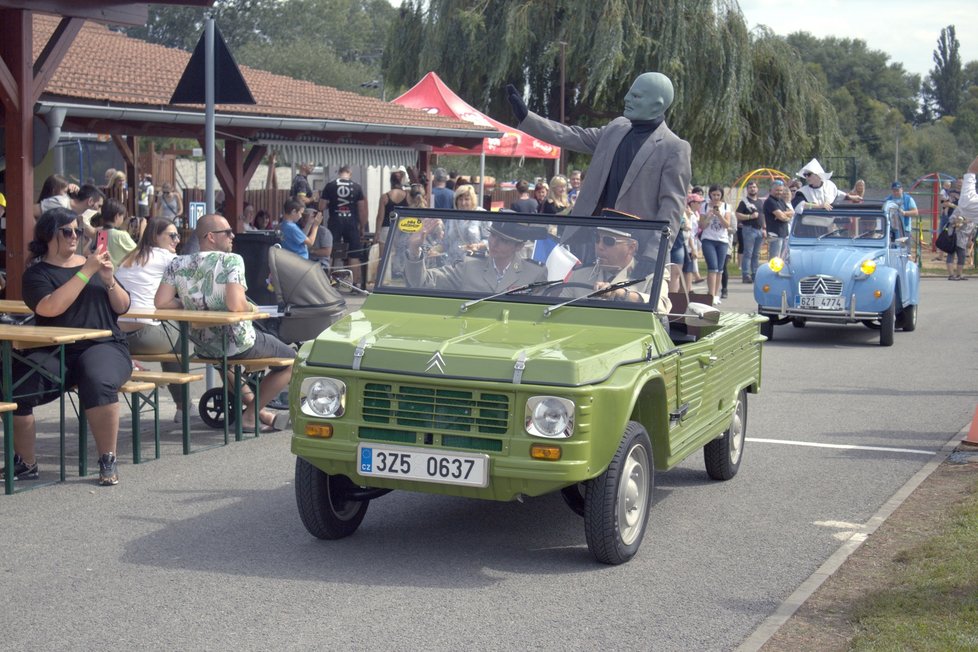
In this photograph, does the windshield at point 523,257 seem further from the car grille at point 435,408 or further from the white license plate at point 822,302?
the white license plate at point 822,302

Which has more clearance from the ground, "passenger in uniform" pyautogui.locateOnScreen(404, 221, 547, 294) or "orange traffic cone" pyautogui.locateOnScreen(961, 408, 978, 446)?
Answer: "passenger in uniform" pyautogui.locateOnScreen(404, 221, 547, 294)

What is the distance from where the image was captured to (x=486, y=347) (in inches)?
225

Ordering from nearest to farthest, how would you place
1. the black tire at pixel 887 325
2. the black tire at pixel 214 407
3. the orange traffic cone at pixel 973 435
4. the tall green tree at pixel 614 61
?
the orange traffic cone at pixel 973 435 < the black tire at pixel 214 407 < the black tire at pixel 887 325 < the tall green tree at pixel 614 61

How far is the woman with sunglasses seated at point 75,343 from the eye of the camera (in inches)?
288

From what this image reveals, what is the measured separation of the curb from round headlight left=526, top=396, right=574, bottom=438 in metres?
1.21

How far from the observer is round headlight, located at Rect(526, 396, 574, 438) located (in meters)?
5.38

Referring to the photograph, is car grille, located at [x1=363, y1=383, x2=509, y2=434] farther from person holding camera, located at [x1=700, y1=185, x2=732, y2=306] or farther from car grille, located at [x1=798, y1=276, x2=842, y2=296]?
person holding camera, located at [x1=700, y1=185, x2=732, y2=306]

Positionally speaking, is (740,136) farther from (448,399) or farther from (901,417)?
→ (448,399)

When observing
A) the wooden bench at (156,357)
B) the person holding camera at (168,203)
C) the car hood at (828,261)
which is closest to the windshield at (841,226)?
the car hood at (828,261)

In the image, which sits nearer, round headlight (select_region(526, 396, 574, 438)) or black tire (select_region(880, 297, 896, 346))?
round headlight (select_region(526, 396, 574, 438))

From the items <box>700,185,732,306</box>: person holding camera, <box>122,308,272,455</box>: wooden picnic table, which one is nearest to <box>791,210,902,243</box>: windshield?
<box>700,185,732,306</box>: person holding camera

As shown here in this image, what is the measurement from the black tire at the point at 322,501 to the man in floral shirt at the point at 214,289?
2569 millimetres

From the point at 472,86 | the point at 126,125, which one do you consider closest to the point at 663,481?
the point at 126,125

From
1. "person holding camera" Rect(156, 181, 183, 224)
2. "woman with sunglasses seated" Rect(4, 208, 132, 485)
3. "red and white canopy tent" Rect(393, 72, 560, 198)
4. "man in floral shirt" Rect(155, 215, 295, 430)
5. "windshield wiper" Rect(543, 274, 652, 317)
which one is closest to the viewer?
"windshield wiper" Rect(543, 274, 652, 317)
